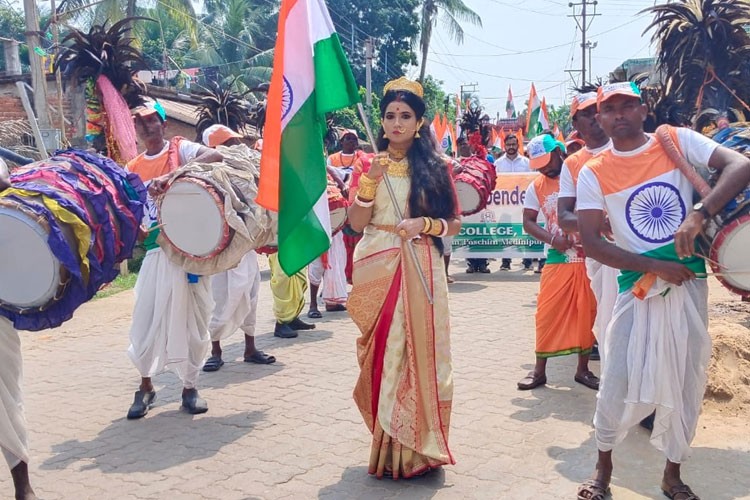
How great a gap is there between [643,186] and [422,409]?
1.59 m

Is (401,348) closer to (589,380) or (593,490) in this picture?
(593,490)

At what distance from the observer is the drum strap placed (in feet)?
12.1

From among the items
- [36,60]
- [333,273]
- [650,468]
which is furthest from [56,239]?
[36,60]

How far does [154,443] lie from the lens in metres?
5.04

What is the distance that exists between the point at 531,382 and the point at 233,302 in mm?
2509

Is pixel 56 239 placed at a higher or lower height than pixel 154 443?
higher

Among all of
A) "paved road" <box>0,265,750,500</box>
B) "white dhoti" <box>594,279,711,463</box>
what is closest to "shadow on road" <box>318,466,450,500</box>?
"paved road" <box>0,265,750,500</box>

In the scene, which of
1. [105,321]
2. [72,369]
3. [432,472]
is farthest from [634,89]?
[105,321]

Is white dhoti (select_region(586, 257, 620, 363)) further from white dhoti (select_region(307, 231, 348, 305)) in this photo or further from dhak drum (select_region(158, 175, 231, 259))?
white dhoti (select_region(307, 231, 348, 305))

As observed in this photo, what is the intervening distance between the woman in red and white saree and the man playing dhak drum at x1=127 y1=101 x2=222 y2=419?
1623mm

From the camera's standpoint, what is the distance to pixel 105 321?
30.8 ft

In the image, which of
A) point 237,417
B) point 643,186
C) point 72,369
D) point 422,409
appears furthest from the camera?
point 72,369

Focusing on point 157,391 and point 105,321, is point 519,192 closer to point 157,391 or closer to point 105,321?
point 105,321

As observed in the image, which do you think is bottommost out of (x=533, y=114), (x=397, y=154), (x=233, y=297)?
(x=233, y=297)
